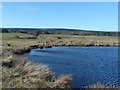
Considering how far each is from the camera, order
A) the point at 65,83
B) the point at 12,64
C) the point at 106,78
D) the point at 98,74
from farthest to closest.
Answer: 1. the point at 98,74
2. the point at 106,78
3. the point at 12,64
4. the point at 65,83

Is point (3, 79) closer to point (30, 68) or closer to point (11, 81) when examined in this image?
point (11, 81)

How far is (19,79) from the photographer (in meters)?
9.60

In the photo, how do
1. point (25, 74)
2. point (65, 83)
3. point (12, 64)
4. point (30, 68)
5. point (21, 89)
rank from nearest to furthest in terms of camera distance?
point (21, 89)
point (65, 83)
point (25, 74)
point (30, 68)
point (12, 64)

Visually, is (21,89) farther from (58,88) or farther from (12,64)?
(12,64)

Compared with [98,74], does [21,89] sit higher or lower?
higher

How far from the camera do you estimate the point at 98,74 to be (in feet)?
51.1

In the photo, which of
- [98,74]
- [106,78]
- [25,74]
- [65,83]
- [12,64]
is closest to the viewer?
[65,83]

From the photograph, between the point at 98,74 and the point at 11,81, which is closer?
the point at 11,81

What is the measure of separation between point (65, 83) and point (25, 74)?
7.52ft

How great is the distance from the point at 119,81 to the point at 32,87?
718cm

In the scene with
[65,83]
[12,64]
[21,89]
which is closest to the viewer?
[21,89]

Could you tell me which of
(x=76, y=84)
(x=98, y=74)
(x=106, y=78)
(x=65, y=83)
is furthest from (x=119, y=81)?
(x=65, y=83)

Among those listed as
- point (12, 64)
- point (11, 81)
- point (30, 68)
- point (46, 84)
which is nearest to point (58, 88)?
point (46, 84)

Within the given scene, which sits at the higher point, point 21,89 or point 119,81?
point 21,89
